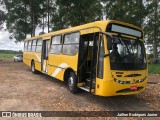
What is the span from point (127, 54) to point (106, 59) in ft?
3.09

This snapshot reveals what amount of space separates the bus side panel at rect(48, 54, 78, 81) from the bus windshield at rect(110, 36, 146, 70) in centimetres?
223

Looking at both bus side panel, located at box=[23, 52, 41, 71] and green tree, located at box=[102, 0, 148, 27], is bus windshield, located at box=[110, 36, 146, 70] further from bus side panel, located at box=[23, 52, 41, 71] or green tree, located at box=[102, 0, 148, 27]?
green tree, located at box=[102, 0, 148, 27]

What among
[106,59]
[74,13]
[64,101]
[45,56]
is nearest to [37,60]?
[45,56]

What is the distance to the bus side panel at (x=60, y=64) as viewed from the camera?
10042mm

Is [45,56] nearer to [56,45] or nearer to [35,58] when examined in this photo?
[56,45]

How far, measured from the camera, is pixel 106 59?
7.79 m

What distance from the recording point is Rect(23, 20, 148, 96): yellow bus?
7.80 meters

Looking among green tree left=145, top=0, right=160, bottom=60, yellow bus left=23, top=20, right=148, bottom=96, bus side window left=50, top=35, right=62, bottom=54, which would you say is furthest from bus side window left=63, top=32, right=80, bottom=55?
green tree left=145, top=0, right=160, bottom=60

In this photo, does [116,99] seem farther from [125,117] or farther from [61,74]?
[61,74]

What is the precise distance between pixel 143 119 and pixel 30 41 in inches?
537

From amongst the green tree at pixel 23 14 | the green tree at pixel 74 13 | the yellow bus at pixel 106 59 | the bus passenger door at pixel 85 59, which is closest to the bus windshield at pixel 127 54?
the yellow bus at pixel 106 59

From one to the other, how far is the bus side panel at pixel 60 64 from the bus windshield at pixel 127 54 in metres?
2.23

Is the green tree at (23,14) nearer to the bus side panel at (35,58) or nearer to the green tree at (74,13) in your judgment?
the green tree at (74,13)

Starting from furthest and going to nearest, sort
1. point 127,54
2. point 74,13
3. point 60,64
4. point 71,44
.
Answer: point 74,13 < point 60,64 < point 71,44 < point 127,54
